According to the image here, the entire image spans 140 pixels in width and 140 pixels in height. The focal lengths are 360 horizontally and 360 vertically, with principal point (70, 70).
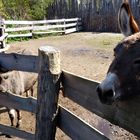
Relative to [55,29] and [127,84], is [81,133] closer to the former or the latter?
[127,84]

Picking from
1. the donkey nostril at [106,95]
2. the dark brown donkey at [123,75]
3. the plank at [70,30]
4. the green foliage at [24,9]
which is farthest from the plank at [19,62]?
the green foliage at [24,9]

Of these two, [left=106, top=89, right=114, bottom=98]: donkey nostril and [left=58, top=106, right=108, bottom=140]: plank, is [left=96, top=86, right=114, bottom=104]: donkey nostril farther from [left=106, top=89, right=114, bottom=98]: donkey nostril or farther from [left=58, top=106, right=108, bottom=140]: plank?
[left=58, top=106, right=108, bottom=140]: plank

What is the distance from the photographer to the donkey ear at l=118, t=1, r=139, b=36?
3.25m

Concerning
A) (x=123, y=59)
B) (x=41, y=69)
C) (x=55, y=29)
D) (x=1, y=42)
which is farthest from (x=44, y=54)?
(x=55, y=29)

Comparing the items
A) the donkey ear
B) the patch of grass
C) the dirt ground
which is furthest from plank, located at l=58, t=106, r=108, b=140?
the patch of grass

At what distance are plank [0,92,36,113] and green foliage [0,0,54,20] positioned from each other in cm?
1907

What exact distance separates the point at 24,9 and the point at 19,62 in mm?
21389

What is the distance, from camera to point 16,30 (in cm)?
1936

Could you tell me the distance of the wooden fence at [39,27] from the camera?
63.0ft

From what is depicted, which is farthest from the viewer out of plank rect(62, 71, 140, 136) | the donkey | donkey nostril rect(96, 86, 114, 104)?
the donkey

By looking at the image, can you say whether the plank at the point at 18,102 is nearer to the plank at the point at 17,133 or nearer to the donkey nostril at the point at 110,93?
the plank at the point at 17,133

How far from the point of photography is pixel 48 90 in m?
3.98

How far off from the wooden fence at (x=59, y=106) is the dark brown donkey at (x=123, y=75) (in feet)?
0.41

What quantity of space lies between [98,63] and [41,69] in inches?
326
